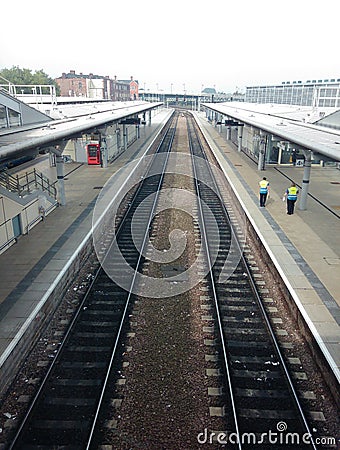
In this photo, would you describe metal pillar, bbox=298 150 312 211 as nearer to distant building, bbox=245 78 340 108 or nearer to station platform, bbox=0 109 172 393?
station platform, bbox=0 109 172 393

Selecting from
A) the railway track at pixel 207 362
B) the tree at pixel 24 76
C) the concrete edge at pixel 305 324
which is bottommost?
the railway track at pixel 207 362

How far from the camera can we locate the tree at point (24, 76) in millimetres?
92756

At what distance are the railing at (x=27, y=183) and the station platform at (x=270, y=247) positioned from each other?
113cm

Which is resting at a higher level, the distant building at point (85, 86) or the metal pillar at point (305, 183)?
the distant building at point (85, 86)

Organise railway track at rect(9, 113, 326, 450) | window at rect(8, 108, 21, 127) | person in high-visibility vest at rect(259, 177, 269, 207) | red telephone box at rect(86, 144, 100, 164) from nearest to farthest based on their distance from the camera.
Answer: railway track at rect(9, 113, 326, 450)
window at rect(8, 108, 21, 127)
person in high-visibility vest at rect(259, 177, 269, 207)
red telephone box at rect(86, 144, 100, 164)

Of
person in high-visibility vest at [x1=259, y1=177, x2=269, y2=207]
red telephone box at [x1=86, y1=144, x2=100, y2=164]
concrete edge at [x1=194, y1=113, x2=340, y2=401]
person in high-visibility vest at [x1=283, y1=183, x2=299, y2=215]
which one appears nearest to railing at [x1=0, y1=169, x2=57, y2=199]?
concrete edge at [x1=194, y1=113, x2=340, y2=401]

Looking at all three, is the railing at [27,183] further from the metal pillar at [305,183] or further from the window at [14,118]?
the metal pillar at [305,183]

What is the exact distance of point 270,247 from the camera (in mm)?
12727

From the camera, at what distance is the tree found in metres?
92.8

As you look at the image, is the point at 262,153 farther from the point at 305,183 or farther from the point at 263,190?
the point at 263,190

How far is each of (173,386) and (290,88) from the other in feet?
208

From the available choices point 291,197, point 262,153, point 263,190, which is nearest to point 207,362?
point 291,197

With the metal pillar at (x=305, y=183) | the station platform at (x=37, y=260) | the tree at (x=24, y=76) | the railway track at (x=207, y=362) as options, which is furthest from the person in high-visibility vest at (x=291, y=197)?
the tree at (x=24, y=76)

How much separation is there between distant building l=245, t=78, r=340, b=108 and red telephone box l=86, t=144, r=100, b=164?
19553 mm
